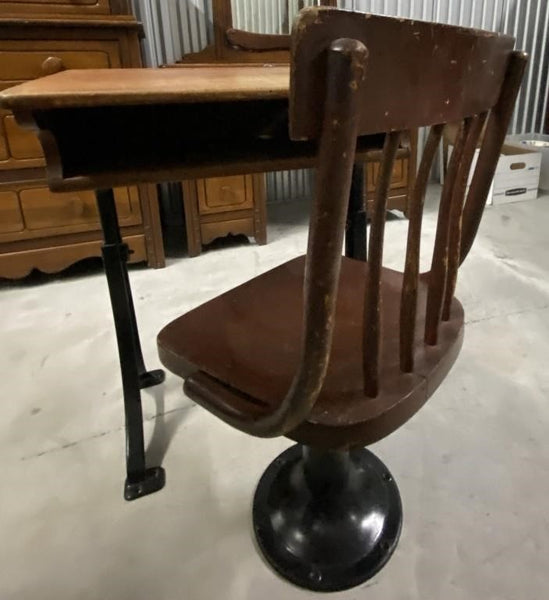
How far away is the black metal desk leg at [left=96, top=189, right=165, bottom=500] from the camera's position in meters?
1.06

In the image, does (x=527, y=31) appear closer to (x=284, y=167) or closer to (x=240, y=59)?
(x=240, y=59)

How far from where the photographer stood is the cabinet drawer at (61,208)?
6.15 feet

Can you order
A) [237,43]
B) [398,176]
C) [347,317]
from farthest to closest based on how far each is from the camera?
1. [398,176]
2. [237,43]
3. [347,317]

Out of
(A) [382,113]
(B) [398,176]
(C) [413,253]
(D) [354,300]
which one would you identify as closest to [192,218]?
(B) [398,176]

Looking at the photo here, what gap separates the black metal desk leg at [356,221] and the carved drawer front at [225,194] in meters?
1.05

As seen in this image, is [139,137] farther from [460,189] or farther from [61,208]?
[61,208]

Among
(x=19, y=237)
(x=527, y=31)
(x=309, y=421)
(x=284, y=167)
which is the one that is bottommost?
(x=19, y=237)

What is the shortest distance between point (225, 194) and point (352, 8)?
1335 mm

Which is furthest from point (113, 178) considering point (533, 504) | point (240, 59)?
point (240, 59)

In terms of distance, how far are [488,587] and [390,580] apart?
0.16 m

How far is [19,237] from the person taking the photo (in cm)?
191

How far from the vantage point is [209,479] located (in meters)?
1.09

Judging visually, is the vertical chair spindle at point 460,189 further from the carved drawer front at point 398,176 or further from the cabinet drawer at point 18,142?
the carved drawer front at point 398,176

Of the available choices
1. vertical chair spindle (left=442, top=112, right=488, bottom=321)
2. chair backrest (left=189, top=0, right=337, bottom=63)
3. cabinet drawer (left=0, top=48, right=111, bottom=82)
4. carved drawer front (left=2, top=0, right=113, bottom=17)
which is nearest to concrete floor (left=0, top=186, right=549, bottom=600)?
vertical chair spindle (left=442, top=112, right=488, bottom=321)
